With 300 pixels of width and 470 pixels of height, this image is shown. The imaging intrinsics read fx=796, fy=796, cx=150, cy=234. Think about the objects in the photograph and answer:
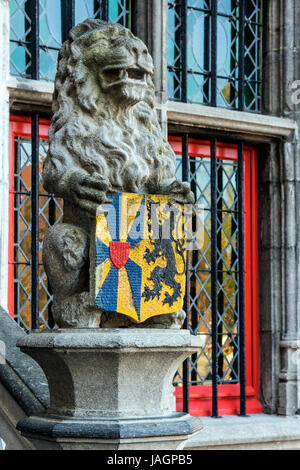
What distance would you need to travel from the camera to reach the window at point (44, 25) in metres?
4.73

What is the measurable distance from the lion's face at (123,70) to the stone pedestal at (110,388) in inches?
33.0

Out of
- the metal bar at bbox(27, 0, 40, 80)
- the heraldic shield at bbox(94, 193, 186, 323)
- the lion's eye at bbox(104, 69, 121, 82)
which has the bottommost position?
the heraldic shield at bbox(94, 193, 186, 323)

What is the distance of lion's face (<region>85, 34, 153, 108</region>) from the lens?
278 cm

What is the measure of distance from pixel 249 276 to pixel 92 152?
9.93ft

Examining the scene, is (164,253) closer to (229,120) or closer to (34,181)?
(34,181)

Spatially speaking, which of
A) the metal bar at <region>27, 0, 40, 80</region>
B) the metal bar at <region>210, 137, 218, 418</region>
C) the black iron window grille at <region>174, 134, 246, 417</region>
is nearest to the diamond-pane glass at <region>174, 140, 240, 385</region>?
the black iron window grille at <region>174, 134, 246, 417</region>

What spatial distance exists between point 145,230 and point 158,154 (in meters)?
0.37

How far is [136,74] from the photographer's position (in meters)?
2.86

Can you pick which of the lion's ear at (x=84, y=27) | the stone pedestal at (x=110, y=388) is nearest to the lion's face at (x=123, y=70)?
the lion's ear at (x=84, y=27)

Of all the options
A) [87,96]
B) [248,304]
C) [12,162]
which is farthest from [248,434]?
[87,96]

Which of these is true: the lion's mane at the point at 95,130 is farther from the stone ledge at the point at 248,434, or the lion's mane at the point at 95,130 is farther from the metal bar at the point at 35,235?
the stone ledge at the point at 248,434

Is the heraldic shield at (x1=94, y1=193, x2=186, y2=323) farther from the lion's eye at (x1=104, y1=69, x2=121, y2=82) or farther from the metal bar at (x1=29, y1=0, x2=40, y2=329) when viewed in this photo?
the metal bar at (x1=29, y1=0, x2=40, y2=329)

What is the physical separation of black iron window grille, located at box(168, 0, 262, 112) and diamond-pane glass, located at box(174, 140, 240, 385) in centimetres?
44

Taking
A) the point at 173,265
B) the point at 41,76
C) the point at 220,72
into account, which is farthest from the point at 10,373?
the point at 220,72
